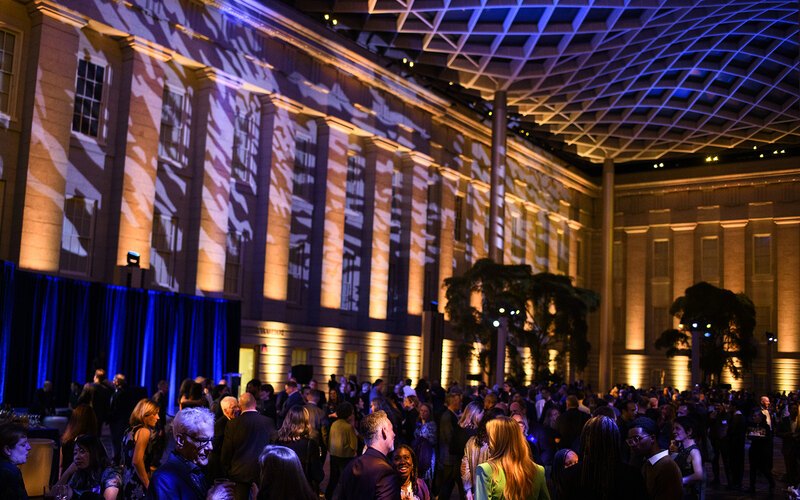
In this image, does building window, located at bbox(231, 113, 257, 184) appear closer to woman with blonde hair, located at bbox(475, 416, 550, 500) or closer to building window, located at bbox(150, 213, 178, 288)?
building window, located at bbox(150, 213, 178, 288)

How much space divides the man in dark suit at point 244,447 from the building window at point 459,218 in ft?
116

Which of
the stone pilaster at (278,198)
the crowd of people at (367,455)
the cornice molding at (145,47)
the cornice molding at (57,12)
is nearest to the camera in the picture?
the crowd of people at (367,455)

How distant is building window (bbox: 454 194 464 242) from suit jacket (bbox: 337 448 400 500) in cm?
3808

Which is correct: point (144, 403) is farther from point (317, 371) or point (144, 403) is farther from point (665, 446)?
point (317, 371)

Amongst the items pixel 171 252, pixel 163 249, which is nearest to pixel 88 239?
pixel 163 249

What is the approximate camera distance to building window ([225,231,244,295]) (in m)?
30.6

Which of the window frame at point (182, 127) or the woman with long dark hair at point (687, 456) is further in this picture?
the window frame at point (182, 127)

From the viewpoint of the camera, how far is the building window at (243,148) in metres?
30.9

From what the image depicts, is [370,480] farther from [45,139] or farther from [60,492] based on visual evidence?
[45,139]

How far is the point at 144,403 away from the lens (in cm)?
792

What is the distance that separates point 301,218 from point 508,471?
93.0 feet

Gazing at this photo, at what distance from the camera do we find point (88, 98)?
26094 millimetres

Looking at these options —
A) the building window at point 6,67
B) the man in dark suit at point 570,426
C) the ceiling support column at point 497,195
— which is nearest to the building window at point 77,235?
the building window at point 6,67

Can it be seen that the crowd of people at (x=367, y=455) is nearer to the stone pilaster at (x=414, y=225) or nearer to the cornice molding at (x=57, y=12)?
the cornice molding at (x=57, y=12)
